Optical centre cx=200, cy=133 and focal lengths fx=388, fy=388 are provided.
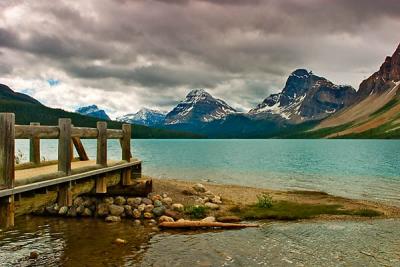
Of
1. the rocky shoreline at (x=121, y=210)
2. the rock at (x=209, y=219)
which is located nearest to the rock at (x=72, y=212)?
the rocky shoreline at (x=121, y=210)

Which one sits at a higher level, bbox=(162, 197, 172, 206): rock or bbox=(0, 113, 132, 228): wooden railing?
bbox=(0, 113, 132, 228): wooden railing

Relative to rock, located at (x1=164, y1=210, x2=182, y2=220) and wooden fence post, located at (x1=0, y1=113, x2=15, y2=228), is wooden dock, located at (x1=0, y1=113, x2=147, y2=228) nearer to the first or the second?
wooden fence post, located at (x1=0, y1=113, x2=15, y2=228)

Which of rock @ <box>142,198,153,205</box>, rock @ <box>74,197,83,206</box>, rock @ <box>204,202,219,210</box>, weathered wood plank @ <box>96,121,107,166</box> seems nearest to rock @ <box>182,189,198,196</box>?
rock @ <box>204,202,219,210</box>

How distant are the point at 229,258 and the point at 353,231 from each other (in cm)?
929

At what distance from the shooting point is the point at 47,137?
14.5 metres

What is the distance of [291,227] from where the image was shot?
2286 cm

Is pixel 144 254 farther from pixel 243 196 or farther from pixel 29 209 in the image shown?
pixel 243 196

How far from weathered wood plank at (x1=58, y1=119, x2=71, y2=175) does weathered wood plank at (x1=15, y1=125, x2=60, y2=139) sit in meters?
0.29

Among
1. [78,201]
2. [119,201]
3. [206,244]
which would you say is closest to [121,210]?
[119,201]

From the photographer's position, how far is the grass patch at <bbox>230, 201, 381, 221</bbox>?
25.3m

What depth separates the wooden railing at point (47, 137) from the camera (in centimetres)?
1146

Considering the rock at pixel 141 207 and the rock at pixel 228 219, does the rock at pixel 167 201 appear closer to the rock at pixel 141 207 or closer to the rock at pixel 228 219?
the rock at pixel 141 207

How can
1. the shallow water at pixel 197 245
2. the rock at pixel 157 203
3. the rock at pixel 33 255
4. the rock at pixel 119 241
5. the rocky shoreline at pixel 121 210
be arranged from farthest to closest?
1. the rock at pixel 157 203
2. the rocky shoreline at pixel 121 210
3. the rock at pixel 119 241
4. the shallow water at pixel 197 245
5. the rock at pixel 33 255

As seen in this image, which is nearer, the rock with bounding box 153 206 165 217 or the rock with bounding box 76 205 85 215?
the rock with bounding box 76 205 85 215
